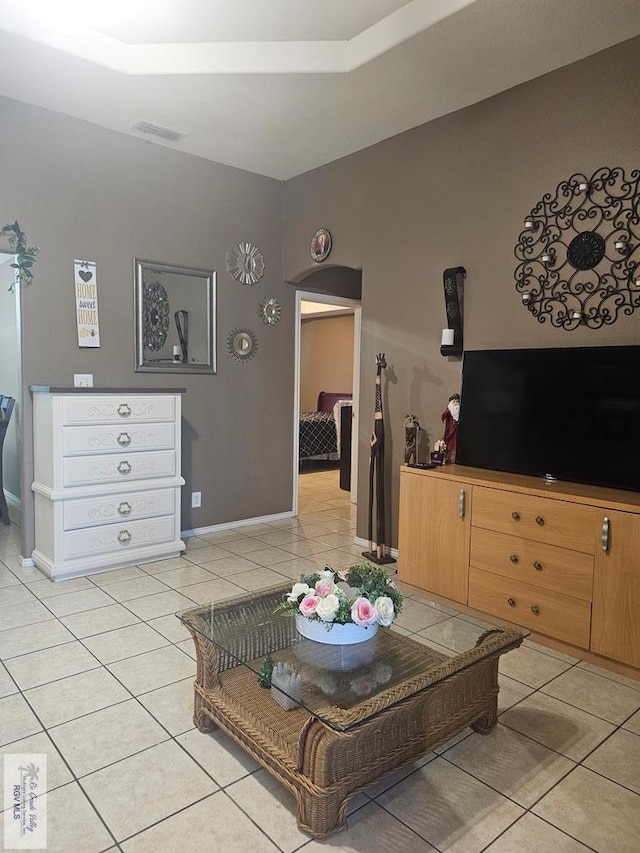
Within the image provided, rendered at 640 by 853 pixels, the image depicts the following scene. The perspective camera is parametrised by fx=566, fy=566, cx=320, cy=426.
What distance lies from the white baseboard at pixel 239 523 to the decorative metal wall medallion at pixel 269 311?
167cm

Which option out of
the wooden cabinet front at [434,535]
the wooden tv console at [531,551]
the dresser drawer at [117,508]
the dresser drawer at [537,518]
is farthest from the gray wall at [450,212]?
the dresser drawer at [117,508]

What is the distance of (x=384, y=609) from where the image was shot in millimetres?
1822

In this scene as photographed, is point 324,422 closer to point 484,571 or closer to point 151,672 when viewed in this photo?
point 484,571

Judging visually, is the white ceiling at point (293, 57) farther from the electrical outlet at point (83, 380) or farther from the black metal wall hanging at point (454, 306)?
the electrical outlet at point (83, 380)

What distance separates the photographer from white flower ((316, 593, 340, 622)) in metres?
1.78

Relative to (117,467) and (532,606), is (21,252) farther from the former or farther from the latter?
(532,606)

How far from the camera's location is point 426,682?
1.69 meters

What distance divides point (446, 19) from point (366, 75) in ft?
1.96

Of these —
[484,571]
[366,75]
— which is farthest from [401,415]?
[366,75]

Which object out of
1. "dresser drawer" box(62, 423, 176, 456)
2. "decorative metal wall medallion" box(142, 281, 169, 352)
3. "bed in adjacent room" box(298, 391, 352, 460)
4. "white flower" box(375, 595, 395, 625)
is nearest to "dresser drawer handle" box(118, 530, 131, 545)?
"dresser drawer" box(62, 423, 176, 456)

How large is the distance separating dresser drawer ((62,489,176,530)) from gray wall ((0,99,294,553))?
453mm

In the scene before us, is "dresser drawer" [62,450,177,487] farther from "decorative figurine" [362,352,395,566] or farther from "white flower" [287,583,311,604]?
"white flower" [287,583,311,604]

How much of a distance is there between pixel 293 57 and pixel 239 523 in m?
3.33

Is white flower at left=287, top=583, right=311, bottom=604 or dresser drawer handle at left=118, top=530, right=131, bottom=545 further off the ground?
white flower at left=287, top=583, right=311, bottom=604
